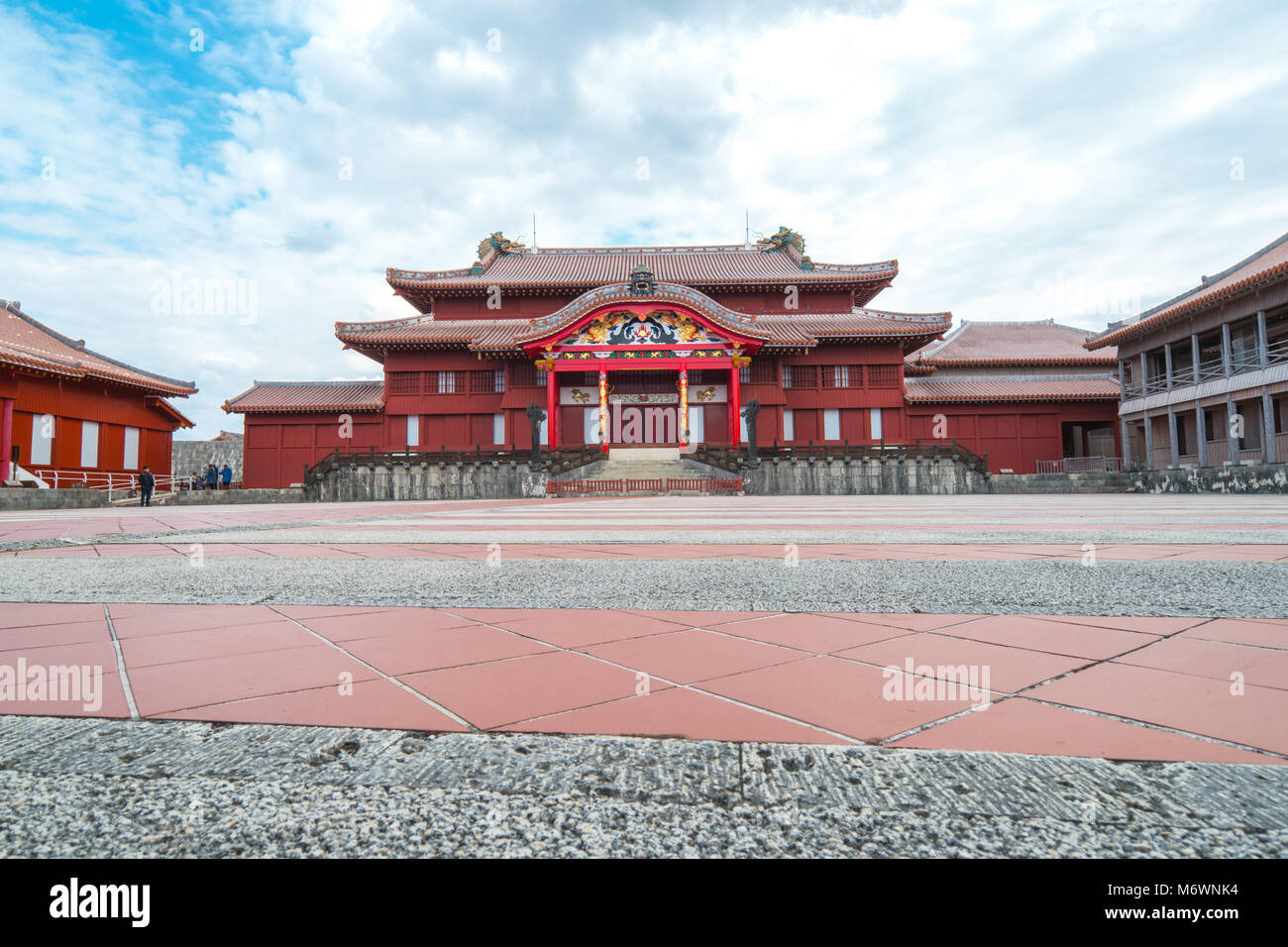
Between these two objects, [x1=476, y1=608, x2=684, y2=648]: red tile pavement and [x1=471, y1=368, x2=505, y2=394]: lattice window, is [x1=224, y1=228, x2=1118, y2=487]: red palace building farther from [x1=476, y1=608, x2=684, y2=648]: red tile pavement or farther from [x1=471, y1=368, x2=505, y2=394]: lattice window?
[x1=476, y1=608, x2=684, y2=648]: red tile pavement

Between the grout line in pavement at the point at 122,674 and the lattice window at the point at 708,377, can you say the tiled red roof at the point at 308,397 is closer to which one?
the lattice window at the point at 708,377

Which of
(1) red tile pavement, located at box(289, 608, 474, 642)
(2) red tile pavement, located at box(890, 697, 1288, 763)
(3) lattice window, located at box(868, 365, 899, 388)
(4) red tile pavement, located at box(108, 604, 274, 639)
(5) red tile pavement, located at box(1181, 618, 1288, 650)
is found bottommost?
(2) red tile pavement, located at box(890, 697, 1288, 763)

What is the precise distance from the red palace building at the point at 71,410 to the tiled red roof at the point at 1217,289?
107ft

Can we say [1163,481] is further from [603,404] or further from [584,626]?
[584,626]

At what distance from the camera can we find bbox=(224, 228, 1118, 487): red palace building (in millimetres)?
23281

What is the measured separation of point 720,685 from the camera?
1.30 metres

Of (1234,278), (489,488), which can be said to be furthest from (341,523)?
(1234,278)

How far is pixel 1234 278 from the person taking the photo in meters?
19.2

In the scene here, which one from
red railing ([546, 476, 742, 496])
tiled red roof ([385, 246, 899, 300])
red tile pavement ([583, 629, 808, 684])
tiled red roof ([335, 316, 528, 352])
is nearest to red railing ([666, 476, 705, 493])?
red railing ([546, 476, 742, 496])

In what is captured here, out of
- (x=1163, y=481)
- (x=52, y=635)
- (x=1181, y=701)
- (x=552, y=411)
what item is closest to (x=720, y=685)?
(x=1181, y=701)

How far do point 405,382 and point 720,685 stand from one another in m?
25.9

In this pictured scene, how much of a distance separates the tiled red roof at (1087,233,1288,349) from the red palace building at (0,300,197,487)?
3271 cm

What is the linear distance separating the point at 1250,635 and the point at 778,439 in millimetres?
23320
